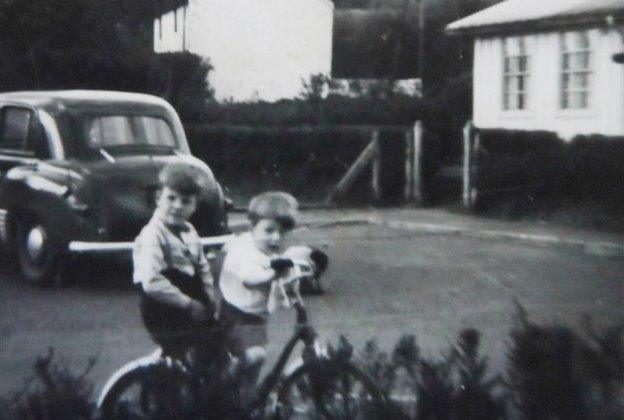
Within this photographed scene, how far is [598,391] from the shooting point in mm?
2520

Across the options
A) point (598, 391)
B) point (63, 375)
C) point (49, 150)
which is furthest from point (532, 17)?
point (63, 375)

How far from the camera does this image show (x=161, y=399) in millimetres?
2340

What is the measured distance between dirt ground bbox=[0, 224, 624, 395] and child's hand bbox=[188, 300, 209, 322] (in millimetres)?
165

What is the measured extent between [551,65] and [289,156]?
77 cm

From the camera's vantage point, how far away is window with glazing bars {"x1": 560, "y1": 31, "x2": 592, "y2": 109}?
2986 mm

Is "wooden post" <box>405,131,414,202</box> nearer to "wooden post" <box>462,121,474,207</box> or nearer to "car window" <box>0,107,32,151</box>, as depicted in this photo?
"wooden post" <box>462,121,474,207</box>

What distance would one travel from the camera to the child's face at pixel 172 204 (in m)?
2.61

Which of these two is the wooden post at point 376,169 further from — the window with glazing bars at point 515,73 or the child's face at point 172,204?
the child's face at point 172,204

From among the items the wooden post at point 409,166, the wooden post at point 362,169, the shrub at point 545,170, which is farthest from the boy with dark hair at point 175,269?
the shrub at point 545,170

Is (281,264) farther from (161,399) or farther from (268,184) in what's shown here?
(161,399)

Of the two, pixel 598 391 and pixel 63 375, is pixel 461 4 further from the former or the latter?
pixel 63 375

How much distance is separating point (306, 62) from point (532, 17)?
849 millimetres

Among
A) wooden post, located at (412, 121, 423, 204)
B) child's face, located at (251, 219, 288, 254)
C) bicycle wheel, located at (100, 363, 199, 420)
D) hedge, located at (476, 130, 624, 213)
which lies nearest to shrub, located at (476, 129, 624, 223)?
hedge, located at (476, 130, 624, 213)

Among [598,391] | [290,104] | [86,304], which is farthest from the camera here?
[86,304]
